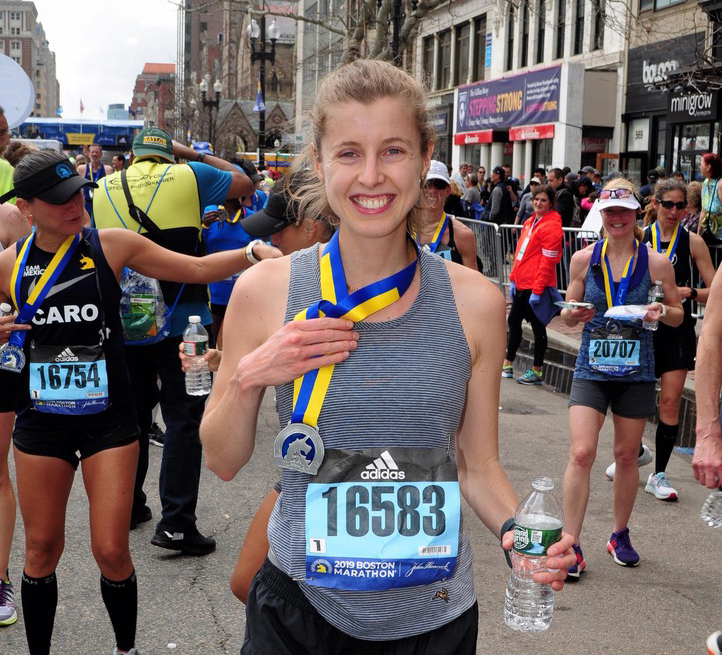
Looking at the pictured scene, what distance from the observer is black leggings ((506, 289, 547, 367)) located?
1111 cm

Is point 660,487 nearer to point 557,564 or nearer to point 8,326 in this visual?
point 8,326

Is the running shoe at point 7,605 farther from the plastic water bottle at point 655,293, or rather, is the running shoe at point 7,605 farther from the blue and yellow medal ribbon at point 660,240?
the blue and yellow medal ribbon at point 660,240

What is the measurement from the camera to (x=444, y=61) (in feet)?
140

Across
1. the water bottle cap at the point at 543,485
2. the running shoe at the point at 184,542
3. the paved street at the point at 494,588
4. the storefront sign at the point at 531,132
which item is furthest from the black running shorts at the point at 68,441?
the storefront sign at the point at 531,132

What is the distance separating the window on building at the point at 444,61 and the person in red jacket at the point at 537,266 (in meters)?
32.1

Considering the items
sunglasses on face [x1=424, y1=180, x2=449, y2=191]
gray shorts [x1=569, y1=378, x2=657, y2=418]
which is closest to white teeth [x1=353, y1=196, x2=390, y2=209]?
gray shorts [x1=569, y1=378, x2=657, y2=418]

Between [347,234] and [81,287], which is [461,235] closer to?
[81,287]

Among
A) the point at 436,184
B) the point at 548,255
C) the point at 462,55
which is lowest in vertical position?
the point at 548,255

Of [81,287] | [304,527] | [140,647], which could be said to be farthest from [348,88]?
[140,647]

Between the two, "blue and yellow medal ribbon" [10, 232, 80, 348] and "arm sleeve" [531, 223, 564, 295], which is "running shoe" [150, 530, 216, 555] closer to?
"blue and yellow medal ribbon" [10, 232, 80, 348]

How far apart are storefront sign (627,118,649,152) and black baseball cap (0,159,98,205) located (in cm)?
2461

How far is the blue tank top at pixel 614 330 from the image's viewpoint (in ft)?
17.9

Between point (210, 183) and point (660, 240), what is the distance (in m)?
3.64

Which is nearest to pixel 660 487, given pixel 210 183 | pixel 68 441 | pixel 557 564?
pixel 210 183
